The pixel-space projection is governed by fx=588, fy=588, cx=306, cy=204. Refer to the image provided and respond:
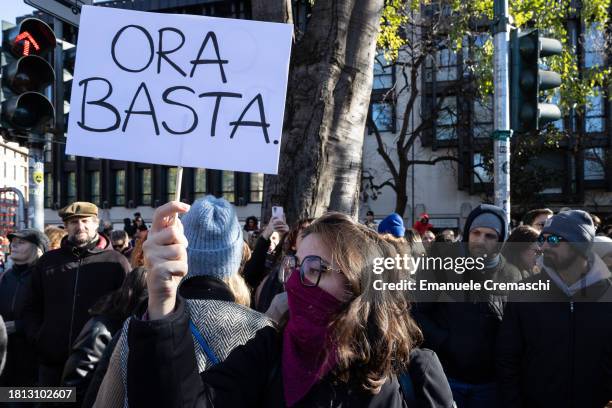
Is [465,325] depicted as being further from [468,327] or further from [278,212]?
[278,212]

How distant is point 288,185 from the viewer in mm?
4383

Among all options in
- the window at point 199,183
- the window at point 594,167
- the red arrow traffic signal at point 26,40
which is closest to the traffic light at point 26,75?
the red arrow traffic signal at point 26,40

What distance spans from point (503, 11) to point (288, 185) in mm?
2762

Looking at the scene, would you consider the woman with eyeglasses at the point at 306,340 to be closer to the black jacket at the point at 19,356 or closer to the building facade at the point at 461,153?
the black jacket at the point at 19,356

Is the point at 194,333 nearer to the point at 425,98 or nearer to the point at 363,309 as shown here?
the point at 363,309

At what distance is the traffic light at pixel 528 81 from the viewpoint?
201 inches

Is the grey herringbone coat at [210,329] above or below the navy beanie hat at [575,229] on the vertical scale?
below

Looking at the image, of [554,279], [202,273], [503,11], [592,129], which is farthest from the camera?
[592,129]

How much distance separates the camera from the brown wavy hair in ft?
5.14

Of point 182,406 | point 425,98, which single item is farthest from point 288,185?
point 425,98

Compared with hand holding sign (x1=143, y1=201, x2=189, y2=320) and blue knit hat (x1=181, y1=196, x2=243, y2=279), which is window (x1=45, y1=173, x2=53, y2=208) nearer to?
blue knit hat (x1=181, y1=196, x2=243, y2=279)

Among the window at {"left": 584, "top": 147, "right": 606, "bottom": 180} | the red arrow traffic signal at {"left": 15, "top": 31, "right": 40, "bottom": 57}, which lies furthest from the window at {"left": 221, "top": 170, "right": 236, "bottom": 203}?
the red arrow traffic signal at {"left": 15, "top": 31, "right": 40, "bottom": 57}

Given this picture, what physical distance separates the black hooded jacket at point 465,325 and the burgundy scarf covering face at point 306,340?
5.70 ft

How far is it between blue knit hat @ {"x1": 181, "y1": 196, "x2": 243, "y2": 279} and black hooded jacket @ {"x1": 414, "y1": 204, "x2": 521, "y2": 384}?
1439 mm
